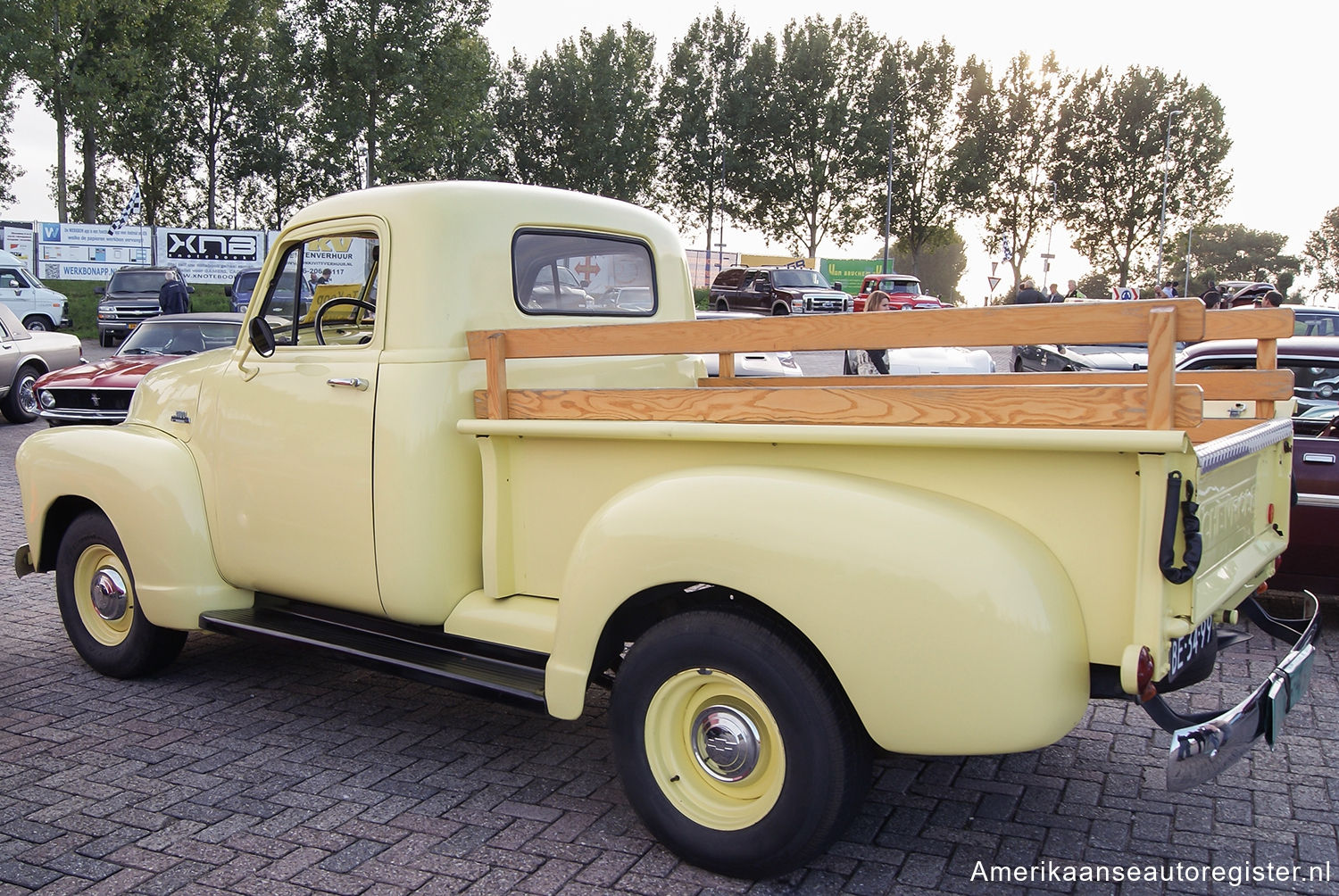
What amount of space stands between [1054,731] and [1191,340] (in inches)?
39.3

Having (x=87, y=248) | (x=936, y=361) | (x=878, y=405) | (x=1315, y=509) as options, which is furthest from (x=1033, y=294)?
(x=87, y=248)

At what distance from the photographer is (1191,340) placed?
8.16 feet

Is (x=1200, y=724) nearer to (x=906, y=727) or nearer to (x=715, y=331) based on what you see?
(x=906, y=727)

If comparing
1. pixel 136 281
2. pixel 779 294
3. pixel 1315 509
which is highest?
pixel 779 294

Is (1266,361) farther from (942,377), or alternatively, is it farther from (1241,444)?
(942,377)

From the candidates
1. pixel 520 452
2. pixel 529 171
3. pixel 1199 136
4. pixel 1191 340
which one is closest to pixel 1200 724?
pixel 1191 340

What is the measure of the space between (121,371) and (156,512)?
645 centimetres

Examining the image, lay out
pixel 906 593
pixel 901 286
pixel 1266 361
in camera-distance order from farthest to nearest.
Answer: pixel 901 286 < pixel 1266 361 < pixel 906 593

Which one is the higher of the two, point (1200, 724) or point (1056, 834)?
point (1200, 724)

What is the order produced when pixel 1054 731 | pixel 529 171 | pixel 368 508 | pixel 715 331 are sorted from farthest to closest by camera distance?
1. pixel 529 171
2. pixel 368 508
3. pixel 715 331
4. pixel 1054 731

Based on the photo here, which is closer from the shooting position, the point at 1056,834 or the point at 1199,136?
the point at 1056,834

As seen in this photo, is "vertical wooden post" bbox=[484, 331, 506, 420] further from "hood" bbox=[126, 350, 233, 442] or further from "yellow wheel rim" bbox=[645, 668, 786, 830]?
"hood" bbox=[126, 350, 233, 442]

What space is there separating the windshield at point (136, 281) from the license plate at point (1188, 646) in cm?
2386

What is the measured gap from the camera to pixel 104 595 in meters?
4.60
